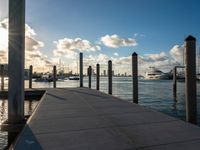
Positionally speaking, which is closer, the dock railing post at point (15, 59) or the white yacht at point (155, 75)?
the dock railing post at point (15, 59)

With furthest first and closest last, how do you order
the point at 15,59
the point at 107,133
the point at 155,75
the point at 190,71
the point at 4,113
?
the point at 155,75 < the point at 4,113 < the point at 190,71 < the point at 15,59 < the point at 107,133

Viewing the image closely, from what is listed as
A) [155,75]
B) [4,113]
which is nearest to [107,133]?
[4,113]

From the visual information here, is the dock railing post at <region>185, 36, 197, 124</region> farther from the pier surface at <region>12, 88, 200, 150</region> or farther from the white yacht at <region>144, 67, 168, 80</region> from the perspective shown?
the white yacht at <region>144, 67, 168, 80</region>

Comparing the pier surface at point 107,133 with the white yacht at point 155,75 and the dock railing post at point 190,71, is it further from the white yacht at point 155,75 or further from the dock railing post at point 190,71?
the white yacht at point 155,75

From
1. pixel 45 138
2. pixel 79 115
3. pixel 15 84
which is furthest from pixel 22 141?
pixel 79 115

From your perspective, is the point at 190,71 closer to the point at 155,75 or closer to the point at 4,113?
the point at 4,113

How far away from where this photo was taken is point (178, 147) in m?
3.96

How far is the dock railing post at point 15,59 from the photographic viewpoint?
5875 mm

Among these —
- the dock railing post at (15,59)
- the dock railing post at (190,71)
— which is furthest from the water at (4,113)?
the dock railing post at (190,71)

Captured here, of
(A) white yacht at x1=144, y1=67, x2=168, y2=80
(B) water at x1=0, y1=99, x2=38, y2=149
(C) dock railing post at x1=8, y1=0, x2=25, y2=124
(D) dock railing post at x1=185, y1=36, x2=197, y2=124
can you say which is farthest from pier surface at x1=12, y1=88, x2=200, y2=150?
(A) white yacht at x1=144, y1=67, x2=168, y2=80

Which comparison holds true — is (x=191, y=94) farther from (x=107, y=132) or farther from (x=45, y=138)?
(x=45, y=138)

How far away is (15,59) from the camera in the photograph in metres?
5.87

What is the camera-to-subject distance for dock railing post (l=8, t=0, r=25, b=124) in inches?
231

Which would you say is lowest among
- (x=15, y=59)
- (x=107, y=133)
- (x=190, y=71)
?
(x=107, y=133)
